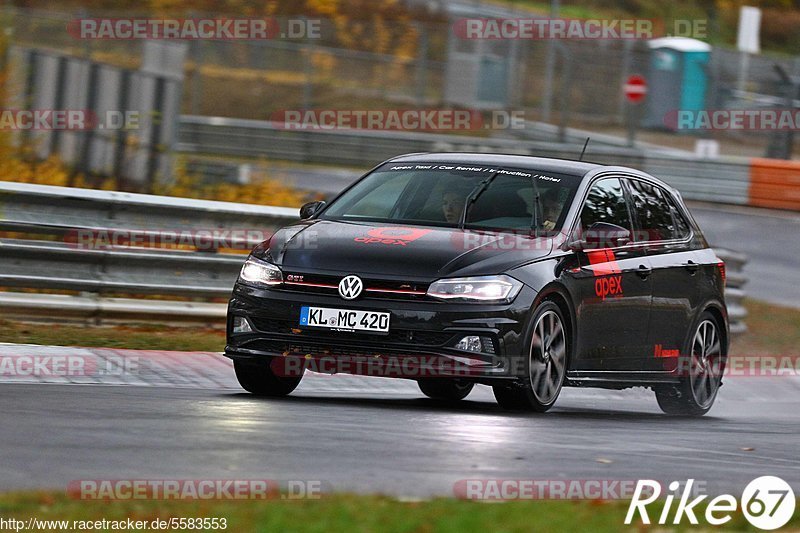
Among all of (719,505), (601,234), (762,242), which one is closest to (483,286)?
(601,234)

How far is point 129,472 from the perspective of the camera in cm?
637

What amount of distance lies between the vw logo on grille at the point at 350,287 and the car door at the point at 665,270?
2.51m

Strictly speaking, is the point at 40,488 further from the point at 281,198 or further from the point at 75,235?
the point at 281,198

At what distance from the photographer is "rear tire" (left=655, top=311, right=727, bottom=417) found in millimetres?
11445

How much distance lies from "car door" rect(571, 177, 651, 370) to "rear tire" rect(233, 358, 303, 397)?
180 centimetres

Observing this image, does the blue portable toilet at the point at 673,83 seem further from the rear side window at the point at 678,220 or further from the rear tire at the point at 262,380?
the rear tire at the point at 262,380

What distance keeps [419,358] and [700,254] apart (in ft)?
11.2

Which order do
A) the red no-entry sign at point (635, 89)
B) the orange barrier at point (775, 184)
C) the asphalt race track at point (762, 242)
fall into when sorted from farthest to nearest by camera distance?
the red no-entry sign at point (635, 89)
the orange barrier at point (775, 184)
the asphalt race track at point (762, 242)

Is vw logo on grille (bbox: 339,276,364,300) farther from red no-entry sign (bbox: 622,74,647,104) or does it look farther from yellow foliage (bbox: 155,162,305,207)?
red no-entry sign (bbox: 622,74,647,104)

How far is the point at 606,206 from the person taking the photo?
10523 millimetres

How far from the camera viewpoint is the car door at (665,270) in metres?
10.9

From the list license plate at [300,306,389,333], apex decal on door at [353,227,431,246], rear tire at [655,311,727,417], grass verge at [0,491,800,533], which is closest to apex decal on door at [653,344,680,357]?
rear tire at [655,311,727,417]

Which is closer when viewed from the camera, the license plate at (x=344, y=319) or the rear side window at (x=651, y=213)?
the license plate at (x=344, y=319)

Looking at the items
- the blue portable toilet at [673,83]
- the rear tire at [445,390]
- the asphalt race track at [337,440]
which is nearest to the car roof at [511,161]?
the rear tire at [445,390]
